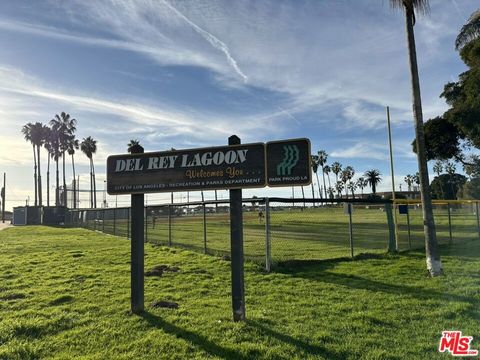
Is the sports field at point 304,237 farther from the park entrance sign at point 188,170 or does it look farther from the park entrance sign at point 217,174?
the park entrance sign at point 188,170

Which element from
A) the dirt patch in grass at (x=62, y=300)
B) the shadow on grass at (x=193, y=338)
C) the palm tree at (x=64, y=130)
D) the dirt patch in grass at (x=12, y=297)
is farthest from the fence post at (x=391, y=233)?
the palm tree at (x=64, y=130)

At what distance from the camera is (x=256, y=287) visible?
28.0 feet

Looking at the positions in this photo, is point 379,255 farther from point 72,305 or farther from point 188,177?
point 72,305

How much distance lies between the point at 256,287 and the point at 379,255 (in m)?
5.29

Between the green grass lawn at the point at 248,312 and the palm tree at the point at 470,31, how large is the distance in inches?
548

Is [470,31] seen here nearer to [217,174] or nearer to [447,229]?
[447,229]

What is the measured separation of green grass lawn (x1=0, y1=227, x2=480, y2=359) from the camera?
5.12 meters

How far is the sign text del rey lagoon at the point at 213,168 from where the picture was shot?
6355 millimetres

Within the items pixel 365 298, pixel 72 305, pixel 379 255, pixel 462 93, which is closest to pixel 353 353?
pixel 365 298

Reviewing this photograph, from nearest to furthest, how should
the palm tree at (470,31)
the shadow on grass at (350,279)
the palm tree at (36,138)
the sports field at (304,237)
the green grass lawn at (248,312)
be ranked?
the green grass lawn at (248,312) → the shadow on grass at (350,279) → the sports field at (304,237) → the palm tree at (470,31) → the palm tree at (36,138)

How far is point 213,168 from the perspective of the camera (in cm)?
671

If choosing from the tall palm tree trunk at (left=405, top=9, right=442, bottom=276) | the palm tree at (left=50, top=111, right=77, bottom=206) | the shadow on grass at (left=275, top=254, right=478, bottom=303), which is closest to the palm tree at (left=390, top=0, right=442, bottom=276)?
the tall palm tree trunk at (left=405, top=9, right=442, bottom=276)

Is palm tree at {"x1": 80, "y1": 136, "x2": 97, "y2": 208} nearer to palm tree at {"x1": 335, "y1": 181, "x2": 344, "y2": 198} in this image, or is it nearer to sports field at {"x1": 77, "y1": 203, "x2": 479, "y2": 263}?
sports field at {"x1": 77, "y1": 203, "x2": 479, "y2": 263}

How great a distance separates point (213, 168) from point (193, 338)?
2.55 metres
